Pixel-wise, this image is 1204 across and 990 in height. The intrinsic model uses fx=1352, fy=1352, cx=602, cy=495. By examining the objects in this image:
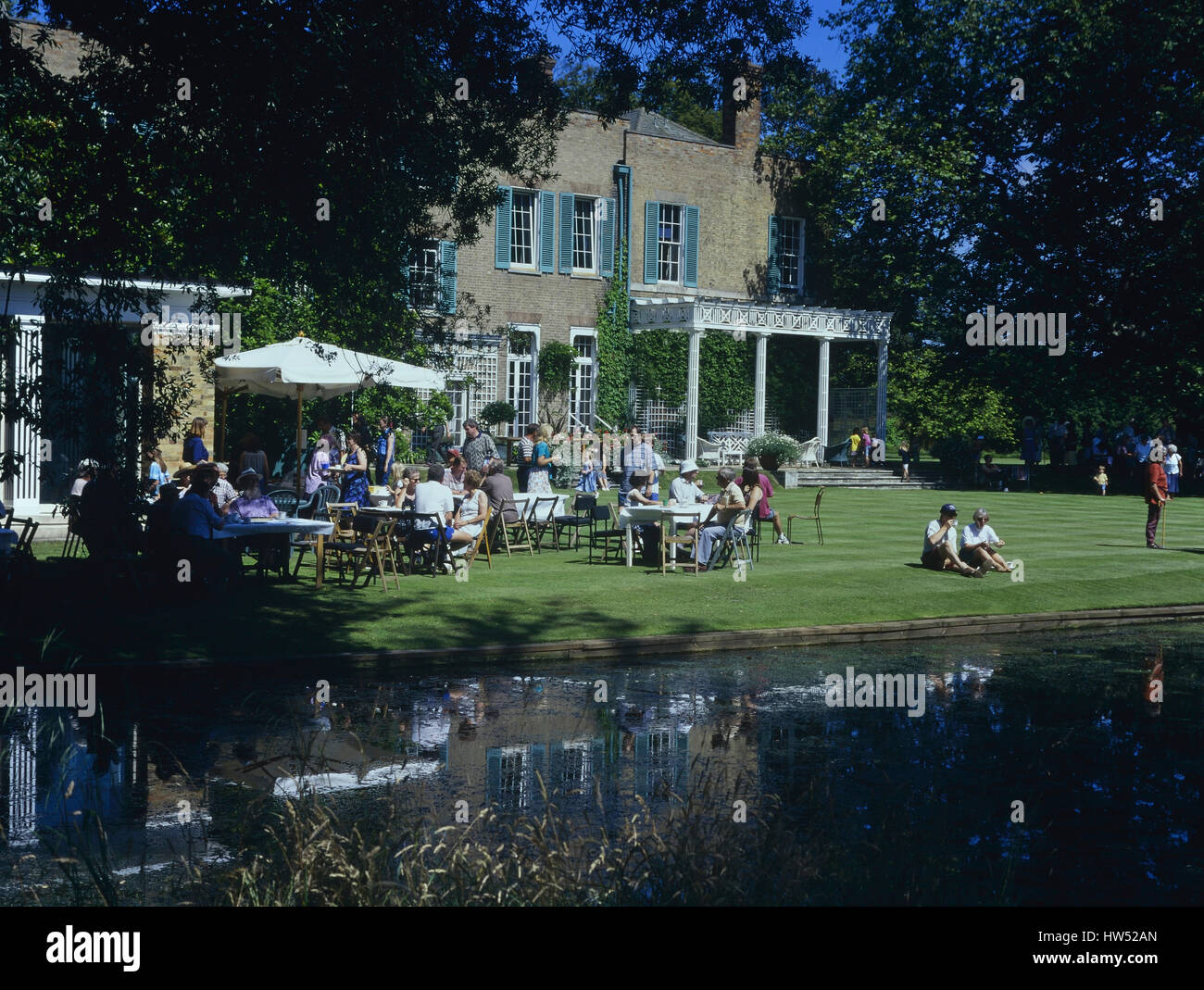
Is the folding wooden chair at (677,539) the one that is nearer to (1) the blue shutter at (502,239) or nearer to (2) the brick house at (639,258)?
(2) the brick house at (639,258)

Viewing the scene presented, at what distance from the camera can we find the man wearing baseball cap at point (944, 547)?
17.0 metres

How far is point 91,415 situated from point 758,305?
2792 centimetres

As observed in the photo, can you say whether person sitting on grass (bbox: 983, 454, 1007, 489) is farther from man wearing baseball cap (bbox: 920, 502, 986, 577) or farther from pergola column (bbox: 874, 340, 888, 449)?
man wearing baseball cap (bbox: 920, 502, 986, 577)

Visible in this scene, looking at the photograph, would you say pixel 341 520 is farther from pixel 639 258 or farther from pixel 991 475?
pixel 991 475

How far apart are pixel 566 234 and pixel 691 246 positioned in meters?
4.33

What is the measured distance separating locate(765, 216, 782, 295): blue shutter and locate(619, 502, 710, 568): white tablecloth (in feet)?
81.0

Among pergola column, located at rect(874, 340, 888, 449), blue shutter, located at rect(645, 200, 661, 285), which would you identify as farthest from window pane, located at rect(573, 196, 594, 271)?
pergola column, located at rect(874, 340, 888, 449)

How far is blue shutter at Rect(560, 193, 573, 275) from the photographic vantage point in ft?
117

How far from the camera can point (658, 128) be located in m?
39.9

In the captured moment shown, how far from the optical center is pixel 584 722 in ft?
28.9

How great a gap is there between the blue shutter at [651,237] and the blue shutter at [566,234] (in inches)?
96.1

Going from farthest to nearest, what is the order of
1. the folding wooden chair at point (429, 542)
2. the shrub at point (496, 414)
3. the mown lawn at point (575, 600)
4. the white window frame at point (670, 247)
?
the white window frame at point (670, 247), the shrub at point (496, 414), the folding wooden chair at point (429, 542), the mown lawn at point (575, 600)

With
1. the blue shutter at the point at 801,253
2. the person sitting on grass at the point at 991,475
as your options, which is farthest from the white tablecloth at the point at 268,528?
the blue shutter at the point at 801,253
